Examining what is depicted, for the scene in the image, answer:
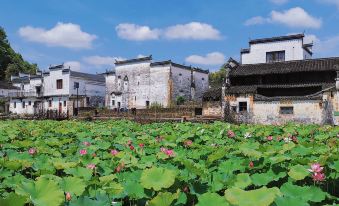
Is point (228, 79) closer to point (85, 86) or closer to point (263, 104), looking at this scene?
point (263, 104)

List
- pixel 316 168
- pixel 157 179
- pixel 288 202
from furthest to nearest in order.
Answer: pixel 316 168, pixel 157 179, pixel 288 202

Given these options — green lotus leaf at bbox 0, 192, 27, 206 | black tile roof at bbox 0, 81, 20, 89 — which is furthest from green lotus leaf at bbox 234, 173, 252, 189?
black tile roof at bbox 0, 81, 20, 89

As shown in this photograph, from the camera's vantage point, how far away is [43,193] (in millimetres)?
1846

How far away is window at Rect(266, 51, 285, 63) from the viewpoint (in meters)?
32.9

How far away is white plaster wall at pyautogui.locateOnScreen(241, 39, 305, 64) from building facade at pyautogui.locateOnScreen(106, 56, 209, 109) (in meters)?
9.16

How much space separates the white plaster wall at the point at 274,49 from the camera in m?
32.0

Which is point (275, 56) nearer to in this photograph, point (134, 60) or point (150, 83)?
point (150, 83)

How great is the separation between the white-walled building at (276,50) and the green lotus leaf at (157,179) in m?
32.0

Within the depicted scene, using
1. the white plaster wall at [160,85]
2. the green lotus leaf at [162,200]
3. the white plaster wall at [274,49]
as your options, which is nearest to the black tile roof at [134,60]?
the white plaster wall at [160,85]

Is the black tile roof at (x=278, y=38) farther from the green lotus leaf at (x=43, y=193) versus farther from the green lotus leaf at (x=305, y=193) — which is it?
the green lotus leaf at (x=43, y=193)

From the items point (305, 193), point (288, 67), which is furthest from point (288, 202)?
point (288, 67)

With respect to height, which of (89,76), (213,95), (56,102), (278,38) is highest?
(278,38)

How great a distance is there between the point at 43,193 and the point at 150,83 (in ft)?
129

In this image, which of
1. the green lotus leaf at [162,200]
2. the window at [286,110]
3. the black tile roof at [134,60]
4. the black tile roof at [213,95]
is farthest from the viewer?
the black tile roof at [134,60]
